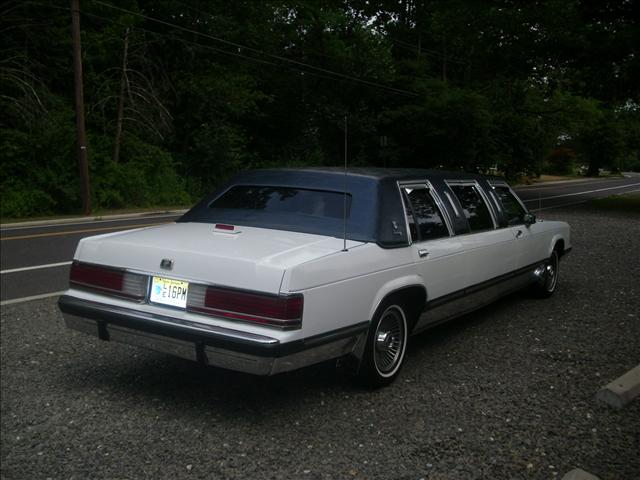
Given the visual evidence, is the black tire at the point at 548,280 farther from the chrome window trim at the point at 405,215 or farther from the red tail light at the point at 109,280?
the red tail light at the point at 109,280

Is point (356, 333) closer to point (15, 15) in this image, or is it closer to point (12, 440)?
point (12, 440)

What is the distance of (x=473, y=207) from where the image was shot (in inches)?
224

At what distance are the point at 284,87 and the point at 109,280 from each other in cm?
3339

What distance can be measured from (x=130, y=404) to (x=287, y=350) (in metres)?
1.33

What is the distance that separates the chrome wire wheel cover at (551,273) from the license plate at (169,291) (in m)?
4.70

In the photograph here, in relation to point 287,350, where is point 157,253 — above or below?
above

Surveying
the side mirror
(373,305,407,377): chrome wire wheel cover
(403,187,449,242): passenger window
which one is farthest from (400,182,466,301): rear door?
the side mirror

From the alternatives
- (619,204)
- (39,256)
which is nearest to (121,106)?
(39,256)

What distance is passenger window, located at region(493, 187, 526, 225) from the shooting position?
627 cm

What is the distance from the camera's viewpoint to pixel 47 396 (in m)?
4.31

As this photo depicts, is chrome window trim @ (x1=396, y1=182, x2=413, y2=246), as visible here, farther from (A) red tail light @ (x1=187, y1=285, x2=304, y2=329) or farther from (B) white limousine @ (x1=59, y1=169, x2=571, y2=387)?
(A) red tail light @ (x1=187, y1=285, x2=304, y2=329)

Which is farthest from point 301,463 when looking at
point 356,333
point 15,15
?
point 15,15

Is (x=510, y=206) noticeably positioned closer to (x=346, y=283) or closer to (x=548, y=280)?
(x=548, y=280)

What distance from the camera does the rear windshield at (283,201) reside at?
456cm
